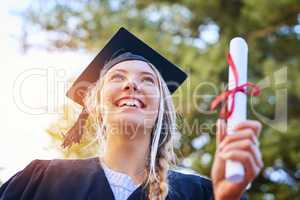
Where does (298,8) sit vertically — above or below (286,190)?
above

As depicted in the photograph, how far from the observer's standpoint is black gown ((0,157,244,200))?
2281 millimetres

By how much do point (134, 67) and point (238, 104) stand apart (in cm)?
89

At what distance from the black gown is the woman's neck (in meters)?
0.05

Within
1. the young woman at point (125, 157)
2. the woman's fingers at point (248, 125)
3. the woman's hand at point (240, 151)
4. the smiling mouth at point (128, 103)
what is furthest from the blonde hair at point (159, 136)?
the woman's fingers at point (248, 125)

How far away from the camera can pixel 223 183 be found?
180 cm

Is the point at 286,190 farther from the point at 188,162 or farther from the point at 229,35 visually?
the point at 229,35

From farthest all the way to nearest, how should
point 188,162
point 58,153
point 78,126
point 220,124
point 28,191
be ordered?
point 188,162, point 58,153, point 78,126, point 28,191, point 220,124

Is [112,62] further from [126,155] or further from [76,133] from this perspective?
[126,155]

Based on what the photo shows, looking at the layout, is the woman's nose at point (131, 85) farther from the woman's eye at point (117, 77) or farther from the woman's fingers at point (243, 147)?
the woman's fingers at point (243, 147)

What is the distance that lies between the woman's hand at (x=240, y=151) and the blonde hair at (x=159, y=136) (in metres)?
0.64

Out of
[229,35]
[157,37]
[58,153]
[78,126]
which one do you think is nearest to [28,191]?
[78,126]

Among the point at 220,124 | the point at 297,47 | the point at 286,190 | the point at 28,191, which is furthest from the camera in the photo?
the point at 297,47

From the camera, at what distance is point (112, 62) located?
2.67 meters

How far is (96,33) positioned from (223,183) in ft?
22.7
